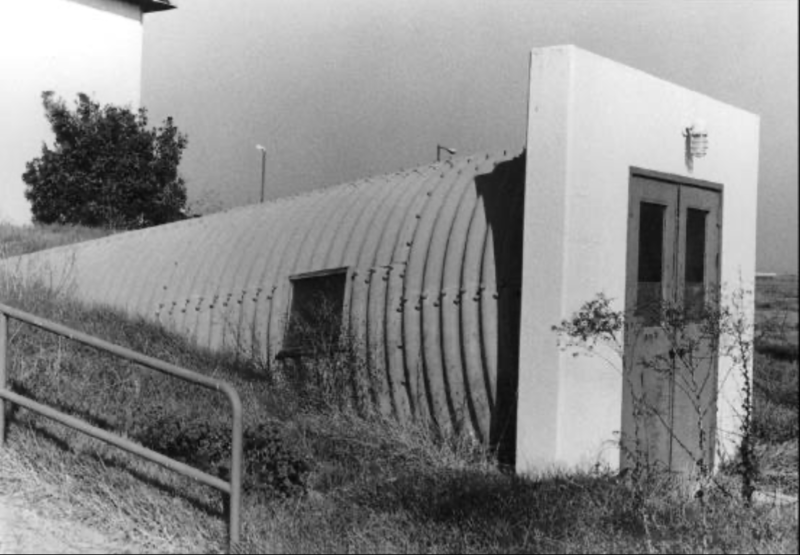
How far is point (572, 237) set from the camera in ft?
24.3

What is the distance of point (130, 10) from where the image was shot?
17.0 metres

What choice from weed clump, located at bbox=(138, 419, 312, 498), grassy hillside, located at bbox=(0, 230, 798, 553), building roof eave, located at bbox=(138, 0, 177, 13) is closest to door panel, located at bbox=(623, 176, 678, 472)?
grassy hillside, located at bbox=(0, 230, 798, 553)

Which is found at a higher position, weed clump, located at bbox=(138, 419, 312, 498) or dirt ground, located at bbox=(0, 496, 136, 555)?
weed clump, located at bbox=(138, 419, 312, 498)

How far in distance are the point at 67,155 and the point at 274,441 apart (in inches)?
555

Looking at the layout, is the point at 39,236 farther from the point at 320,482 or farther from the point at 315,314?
the point at 320,482

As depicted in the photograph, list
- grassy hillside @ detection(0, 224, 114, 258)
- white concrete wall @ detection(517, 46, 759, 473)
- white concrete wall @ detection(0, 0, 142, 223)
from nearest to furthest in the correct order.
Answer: white concrete wall @ detection(517, 46, 759, 473), white concrete wall @ detection(0, 0, 142, 223), grassy hillside @ detection(0, 224, 114, 258)

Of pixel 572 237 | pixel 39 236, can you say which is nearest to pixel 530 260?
pixel 572 237

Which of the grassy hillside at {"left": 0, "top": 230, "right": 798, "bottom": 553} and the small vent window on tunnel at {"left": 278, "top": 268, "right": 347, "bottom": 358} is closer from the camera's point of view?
the grassy hillside at {"left": 0, "top": 230, "right": 798, "bottom": 553}

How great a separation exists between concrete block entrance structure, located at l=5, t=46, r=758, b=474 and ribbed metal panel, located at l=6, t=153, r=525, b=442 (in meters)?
0.02

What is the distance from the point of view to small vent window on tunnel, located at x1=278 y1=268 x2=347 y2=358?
9.40 metres

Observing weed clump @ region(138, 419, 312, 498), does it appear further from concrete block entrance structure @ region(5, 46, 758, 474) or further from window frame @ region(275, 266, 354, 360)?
window frame @ region(275, 266, 354, 360)

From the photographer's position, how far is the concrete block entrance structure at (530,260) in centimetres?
746

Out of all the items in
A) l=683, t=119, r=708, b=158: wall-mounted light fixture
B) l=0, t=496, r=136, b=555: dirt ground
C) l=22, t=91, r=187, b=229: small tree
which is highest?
l=22, t=91, r=187, b=229: small tree

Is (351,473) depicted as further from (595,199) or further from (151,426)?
(595,199)
